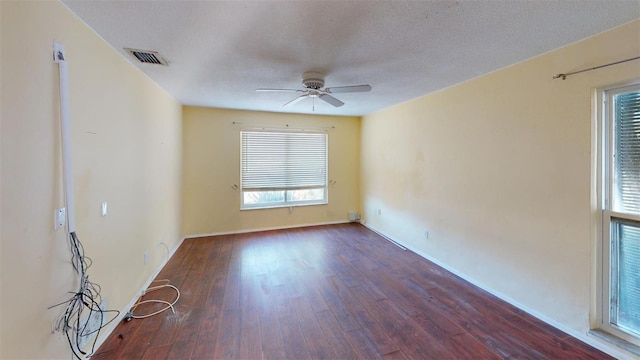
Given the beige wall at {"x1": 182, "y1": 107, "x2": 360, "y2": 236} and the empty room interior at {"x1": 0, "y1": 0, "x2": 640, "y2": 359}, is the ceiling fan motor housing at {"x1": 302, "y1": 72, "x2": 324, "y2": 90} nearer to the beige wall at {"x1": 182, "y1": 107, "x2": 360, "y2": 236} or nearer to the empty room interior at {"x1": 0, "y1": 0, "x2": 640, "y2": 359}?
the empty room interior at {"x1": 0, "y1": 0, "x2": 640, "y2": 359}

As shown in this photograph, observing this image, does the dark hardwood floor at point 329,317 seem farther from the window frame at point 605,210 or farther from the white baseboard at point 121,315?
the window frame at point 605,210

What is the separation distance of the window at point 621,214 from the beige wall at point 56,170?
12.4ft

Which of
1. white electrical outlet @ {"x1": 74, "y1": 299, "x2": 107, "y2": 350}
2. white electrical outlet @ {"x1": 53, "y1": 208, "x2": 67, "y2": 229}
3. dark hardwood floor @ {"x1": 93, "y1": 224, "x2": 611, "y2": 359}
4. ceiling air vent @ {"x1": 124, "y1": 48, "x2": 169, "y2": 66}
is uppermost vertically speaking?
ceiling air vent @ {"x1": 124, "y1": 48, "x2": 169, "y2": 66}

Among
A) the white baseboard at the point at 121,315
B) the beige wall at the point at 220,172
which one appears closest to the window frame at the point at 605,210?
the white baseboard at the point at 121,315

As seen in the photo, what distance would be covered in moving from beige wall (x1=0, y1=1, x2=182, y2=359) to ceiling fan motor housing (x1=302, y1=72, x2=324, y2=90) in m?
1.71

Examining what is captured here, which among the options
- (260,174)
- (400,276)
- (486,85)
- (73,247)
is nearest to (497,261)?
(400,276)

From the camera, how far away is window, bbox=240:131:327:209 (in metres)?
5.01

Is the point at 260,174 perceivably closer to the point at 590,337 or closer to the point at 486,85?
the point at 486,85

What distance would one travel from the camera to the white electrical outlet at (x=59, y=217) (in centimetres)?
151

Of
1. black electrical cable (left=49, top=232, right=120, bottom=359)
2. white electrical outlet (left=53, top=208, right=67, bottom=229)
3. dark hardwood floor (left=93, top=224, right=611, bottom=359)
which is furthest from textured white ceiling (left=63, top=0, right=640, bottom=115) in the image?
dark hardwood floor (left=93, top=224, right=611, bottom=359)

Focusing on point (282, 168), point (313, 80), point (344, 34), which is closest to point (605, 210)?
point (344, 34)

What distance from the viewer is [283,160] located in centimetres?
524

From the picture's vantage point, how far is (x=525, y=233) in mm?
2439

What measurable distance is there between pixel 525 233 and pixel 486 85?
1608mm
